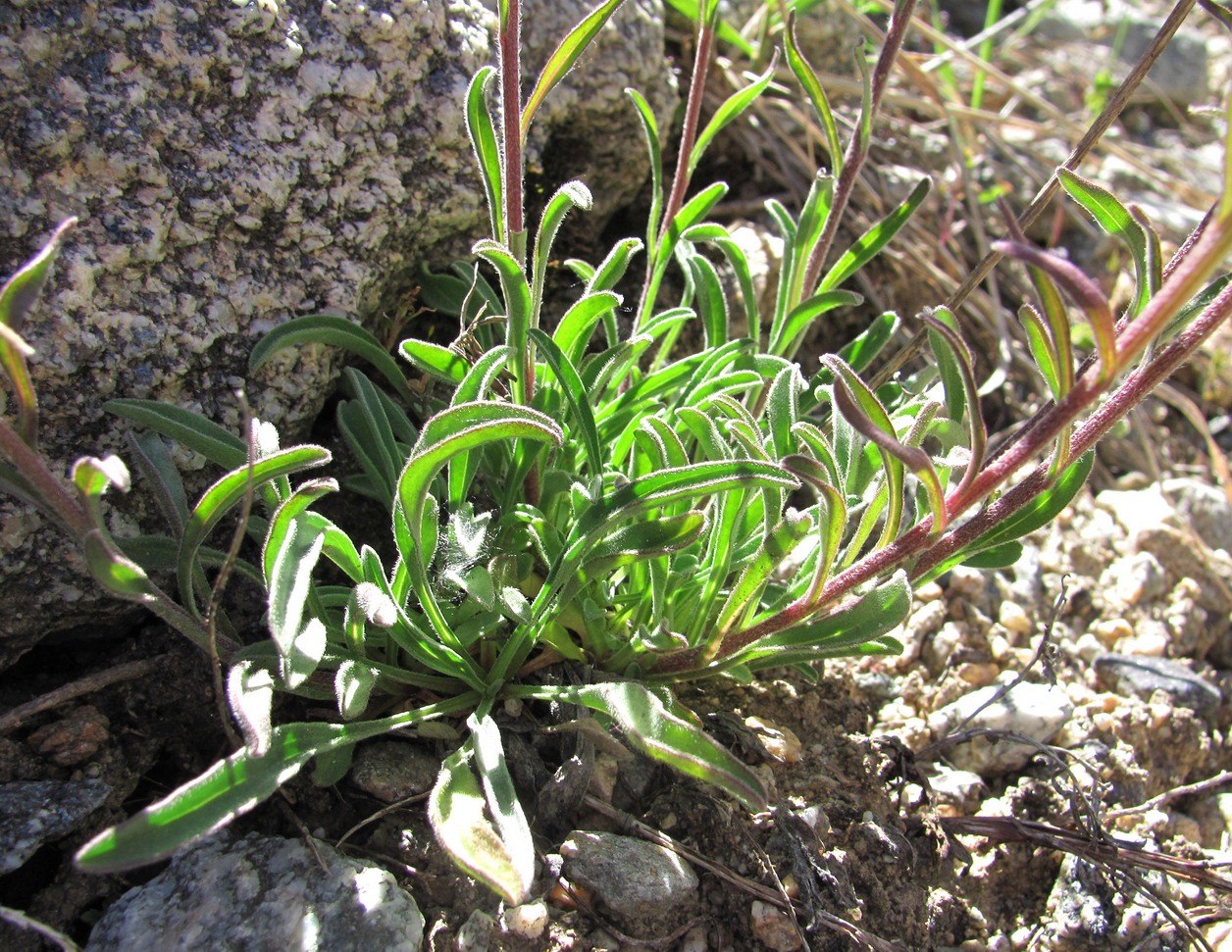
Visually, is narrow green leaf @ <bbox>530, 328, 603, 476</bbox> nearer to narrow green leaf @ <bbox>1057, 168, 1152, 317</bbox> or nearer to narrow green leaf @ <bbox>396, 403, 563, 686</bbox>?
narrow green leaf @ <bbox>396, 403, 563, 686</bbox>

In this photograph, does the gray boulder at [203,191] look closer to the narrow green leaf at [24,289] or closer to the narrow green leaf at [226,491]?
the narrow green leaf at [226,491]

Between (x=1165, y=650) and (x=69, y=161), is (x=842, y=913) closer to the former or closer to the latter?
(x=1165, y=650)

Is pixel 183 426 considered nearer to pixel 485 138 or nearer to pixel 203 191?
pixel 203 191

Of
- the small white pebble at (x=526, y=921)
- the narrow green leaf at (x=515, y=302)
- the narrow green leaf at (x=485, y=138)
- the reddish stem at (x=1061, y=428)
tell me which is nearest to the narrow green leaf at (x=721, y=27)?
the narrow green leaf at (x=485, y=138)

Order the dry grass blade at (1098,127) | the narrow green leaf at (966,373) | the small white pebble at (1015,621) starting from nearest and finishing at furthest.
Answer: the narrow green leaf at (966,373), the dry grass blade at (1098,127), the small white pebble at (1015,621)

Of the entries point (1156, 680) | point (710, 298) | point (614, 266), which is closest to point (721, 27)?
point (710, 298)
